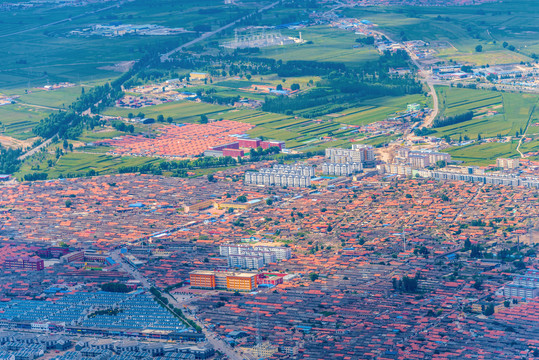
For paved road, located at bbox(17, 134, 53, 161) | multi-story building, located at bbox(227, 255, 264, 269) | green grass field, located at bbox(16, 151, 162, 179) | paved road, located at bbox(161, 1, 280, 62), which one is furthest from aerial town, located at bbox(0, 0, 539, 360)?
paved road, located at bbox(161, 1, 280, 62)

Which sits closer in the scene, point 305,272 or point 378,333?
point 378,333

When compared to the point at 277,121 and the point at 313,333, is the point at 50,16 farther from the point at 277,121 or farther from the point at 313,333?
the point at 313,333

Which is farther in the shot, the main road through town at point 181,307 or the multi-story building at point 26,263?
the multi-story building at point 26,263

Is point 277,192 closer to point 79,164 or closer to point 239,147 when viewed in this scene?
point 239,147

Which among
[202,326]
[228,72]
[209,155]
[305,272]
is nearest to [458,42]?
[228,72]

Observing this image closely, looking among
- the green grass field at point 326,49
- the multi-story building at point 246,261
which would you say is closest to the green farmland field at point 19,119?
the green grass field at point 326,49

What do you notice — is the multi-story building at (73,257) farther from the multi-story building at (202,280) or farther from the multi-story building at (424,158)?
the multi-story building at (424,158)

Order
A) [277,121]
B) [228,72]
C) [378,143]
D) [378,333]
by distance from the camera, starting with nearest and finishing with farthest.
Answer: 1. [378,333]
2. [378,143]
3. [277,121]
4. [228,72]
